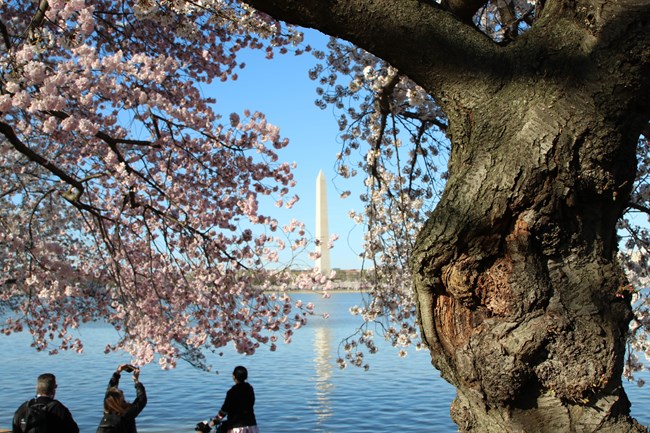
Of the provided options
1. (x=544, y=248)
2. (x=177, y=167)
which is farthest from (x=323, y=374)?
(x=544, y=248)

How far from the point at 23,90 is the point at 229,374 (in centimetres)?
1444

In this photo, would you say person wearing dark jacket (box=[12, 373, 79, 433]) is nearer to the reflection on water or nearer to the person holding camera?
the person holding camera

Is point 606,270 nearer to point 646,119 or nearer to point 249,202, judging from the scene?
point 646,119

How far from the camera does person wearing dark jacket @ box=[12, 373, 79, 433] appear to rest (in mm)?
4348

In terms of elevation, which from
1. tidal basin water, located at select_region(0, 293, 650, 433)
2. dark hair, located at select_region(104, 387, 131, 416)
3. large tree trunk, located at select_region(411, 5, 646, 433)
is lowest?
tidal basin water, located at select_region(0, 293, 650, 433)

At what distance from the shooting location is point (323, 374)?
17.9 metres

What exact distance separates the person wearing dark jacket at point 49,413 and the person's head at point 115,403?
67 centimetres

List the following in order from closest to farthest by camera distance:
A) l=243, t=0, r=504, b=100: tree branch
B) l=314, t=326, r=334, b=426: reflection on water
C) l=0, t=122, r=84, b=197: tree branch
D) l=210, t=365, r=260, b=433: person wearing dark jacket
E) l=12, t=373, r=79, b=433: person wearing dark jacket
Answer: l=243, t=0, r=504, b=100: tree branch
l=12, t=373, r=79, b=433: person wearing dark jacket
l=0, t=122, r=84, b=197: tree branch
l=210, t=365, r=260, b=433: person wearing dark jacket
l=314, t=326, r=334, b=426: reflection on water

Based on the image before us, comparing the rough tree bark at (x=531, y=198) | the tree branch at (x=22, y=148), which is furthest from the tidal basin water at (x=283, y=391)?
the rough tree bark at (x=531, y=198)

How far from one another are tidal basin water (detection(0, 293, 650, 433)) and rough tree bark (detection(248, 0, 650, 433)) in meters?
9.69

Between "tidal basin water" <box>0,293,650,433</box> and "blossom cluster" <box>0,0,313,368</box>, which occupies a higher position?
"blossom cluster" <box>0,0,313,368</box>

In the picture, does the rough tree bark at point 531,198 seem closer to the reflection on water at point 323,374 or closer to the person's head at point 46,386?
the person's head at point 46,386

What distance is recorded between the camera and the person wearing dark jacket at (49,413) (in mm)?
4348

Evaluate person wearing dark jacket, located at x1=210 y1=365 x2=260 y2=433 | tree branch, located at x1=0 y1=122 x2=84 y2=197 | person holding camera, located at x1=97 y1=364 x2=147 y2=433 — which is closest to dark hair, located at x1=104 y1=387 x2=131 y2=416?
person holding camera, located at x1=97 y1=364 x2=147 y2=433
